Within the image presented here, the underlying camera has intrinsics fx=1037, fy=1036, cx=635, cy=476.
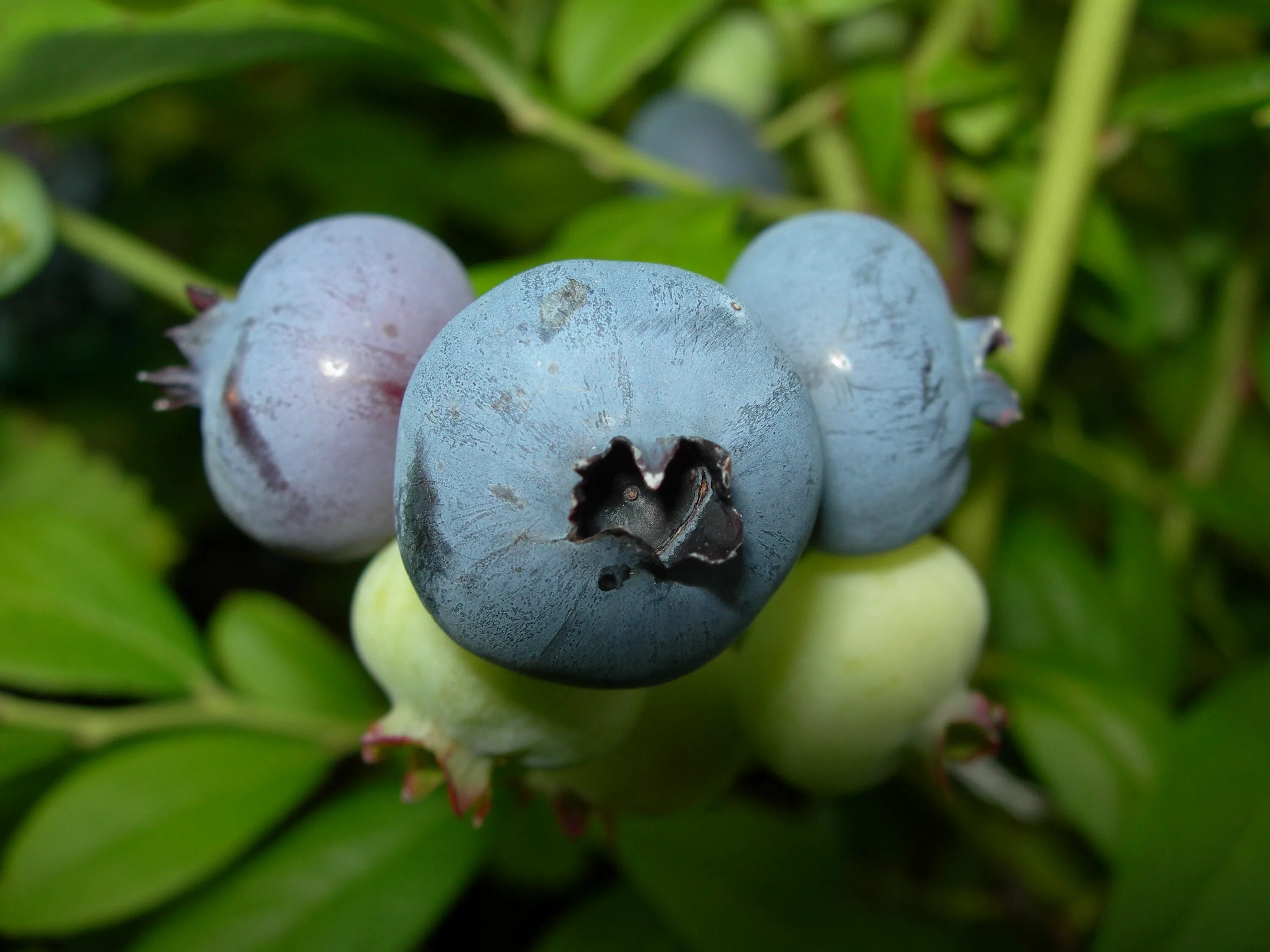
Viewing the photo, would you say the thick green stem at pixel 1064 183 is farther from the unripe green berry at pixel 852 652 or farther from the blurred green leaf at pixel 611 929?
the blurred green leaf at pixel 611 929

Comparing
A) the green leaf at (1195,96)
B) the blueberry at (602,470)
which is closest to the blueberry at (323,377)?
the blueberry at (602,470)

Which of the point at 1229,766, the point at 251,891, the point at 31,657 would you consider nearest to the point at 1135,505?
the point at 1229,766

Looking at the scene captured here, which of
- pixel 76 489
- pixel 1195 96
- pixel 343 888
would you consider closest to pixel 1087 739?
pixel 1195 96

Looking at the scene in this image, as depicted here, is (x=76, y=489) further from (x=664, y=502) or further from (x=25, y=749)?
(x=664, y=502)

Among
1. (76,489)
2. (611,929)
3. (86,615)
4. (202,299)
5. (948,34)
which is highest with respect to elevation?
(948,34)

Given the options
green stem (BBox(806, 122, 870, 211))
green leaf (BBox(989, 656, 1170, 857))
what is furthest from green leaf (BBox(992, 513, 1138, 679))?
green stem (BBox(806, 122, 870, 211))

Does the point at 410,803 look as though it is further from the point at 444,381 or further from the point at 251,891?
the point at 444,381

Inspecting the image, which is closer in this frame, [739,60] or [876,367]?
[876,367]

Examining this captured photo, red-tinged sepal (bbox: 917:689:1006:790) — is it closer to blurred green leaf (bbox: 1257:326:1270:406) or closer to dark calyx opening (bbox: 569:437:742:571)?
dark calyx opening (bbox: 569:437:742:571)
